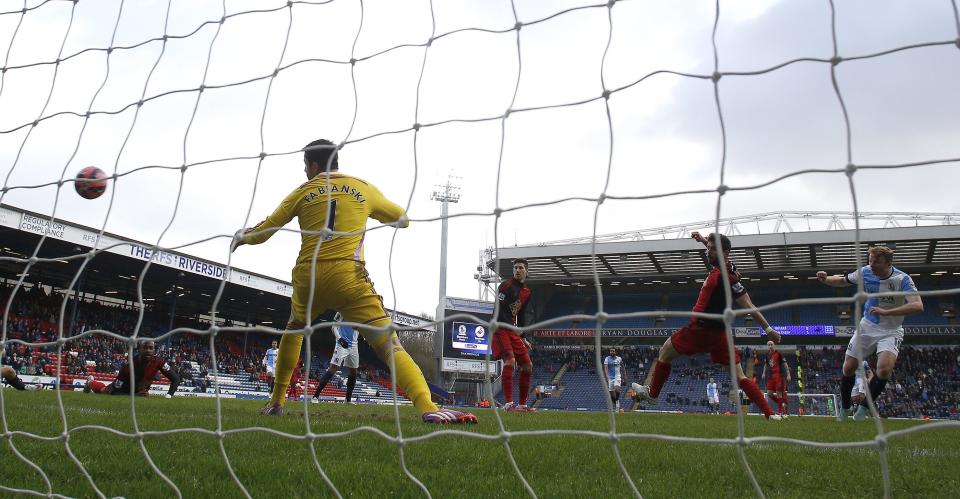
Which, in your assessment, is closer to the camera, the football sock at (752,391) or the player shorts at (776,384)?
the football sock at (752,391)

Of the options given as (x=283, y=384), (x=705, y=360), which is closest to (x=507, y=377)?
(x=283, y=384)

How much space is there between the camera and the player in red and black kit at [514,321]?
8.24 m

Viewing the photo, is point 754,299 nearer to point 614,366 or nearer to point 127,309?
point 614,366

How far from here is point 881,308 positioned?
5.91 meters

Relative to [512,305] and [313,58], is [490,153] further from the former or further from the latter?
[512,305]

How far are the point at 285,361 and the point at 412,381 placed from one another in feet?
4.90

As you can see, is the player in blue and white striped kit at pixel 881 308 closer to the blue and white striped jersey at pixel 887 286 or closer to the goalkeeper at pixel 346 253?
the blue and white striped jersey at pixel 887 286

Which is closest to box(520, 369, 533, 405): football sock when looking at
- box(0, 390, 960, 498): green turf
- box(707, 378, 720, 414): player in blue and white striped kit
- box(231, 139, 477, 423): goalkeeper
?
box(231, 139, 477, 423): goalkeeper

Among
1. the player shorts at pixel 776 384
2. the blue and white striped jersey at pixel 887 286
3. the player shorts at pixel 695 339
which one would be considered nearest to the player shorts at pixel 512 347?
the player shorts at pixel 695 339

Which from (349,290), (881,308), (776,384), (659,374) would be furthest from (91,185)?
(776,384)

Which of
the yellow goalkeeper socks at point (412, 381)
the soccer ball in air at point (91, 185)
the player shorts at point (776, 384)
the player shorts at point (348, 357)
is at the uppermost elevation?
the soccer ball in air at point (91, 185)

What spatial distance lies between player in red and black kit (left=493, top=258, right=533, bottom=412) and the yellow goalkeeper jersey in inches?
142

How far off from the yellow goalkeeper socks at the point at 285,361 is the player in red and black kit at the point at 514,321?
2.96 metres

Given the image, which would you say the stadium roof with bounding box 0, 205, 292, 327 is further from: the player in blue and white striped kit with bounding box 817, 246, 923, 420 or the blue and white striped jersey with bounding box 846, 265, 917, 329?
the blue and white striped jersey with bounding box 846, 265, 917, 329
